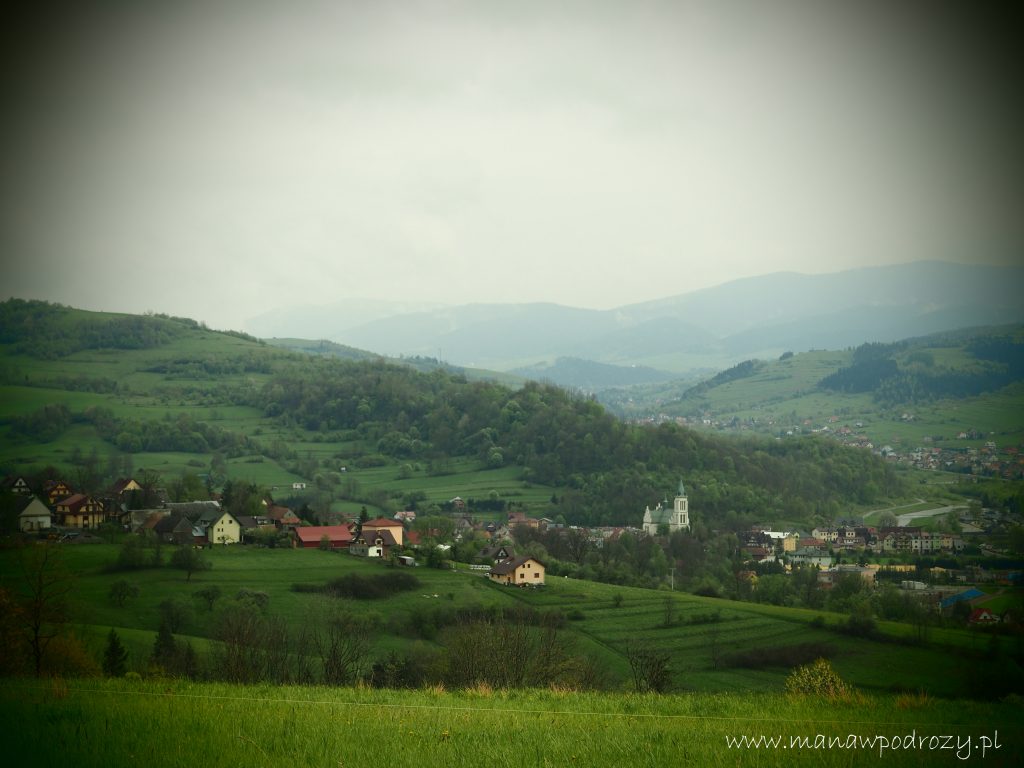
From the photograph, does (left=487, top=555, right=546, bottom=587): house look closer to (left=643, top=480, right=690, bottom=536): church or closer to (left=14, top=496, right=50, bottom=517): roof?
(left=14, top=496, right=50, bottom=517): roof

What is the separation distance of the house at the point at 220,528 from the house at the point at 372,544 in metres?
6.09

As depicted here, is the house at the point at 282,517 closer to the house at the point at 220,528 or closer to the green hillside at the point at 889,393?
the house at the point at 220,528

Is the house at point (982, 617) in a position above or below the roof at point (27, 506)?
below

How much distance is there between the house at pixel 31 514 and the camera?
119 feet

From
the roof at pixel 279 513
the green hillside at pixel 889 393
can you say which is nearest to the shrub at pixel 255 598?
the roof at pixel 279 513

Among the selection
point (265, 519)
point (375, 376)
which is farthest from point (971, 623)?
point (375, 376)

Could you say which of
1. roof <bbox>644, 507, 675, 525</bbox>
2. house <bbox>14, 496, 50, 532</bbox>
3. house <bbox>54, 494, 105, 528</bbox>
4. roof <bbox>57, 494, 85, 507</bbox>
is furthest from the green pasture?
roof <bbox>644, 507, 675, 525</bbox>

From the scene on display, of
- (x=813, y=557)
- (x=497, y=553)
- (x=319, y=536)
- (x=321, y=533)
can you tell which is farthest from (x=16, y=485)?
(x=813, y=557)

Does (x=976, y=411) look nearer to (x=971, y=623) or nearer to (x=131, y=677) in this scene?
(x=971, y=623)

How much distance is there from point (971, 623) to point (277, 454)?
61.6 m

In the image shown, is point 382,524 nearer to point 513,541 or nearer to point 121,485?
point 513,541

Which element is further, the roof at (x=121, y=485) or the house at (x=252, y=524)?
the roof at (x=121, y=485)

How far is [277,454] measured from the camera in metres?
77.1

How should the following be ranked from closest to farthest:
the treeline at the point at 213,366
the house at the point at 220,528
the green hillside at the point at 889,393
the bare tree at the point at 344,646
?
the bare tree at the point at 344,646, the house at the point at 220,528, the green hillside at the point at 889,393, the treeline at the point at 213,366
